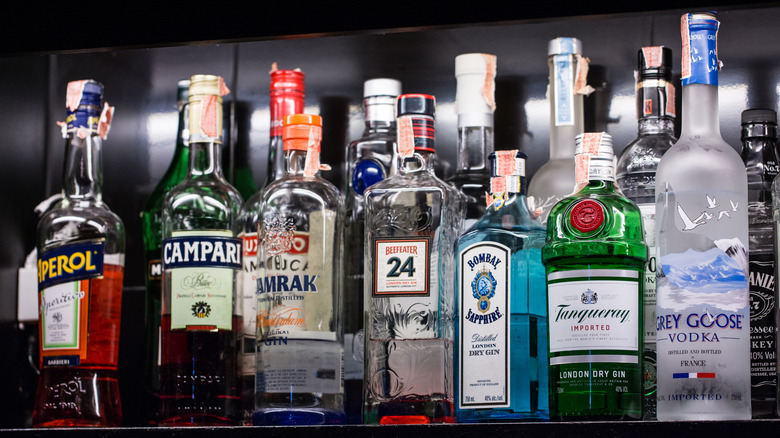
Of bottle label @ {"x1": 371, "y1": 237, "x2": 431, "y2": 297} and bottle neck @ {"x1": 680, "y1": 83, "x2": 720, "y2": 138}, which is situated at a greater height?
bottle neck @ {"x1": 680, "y1": 83, "x2": 720, "y2": 138}

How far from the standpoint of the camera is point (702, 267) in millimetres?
1140

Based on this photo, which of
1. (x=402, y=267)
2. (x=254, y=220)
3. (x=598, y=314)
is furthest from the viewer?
(x=254, y=220)

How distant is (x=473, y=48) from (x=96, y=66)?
1.93ft

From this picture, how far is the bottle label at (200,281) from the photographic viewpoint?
4.31 feet

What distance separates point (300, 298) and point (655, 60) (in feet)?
1.69

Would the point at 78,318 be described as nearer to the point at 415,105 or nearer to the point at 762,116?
the point at 415,105

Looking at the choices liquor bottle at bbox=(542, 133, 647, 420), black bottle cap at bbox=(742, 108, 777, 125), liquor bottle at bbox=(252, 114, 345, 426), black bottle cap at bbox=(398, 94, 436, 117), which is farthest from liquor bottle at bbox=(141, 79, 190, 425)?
black bottle cap at bbox=(742, 108, 777, 125)

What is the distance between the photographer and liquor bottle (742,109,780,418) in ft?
3.92

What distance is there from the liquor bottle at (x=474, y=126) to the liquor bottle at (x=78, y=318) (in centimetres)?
45

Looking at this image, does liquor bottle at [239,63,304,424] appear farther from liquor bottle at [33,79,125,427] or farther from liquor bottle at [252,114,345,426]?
liquor bottle at [33,79,125,427]

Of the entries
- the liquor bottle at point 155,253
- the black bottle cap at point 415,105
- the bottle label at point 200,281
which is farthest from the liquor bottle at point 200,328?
the black bottle cap at point 415,105

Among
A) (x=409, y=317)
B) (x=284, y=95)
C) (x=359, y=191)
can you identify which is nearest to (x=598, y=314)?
(x=409, y=317)

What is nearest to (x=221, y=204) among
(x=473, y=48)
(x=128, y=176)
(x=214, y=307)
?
(x=214, y=307)

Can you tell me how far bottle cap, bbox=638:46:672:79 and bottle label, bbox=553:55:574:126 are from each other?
0.33ft
